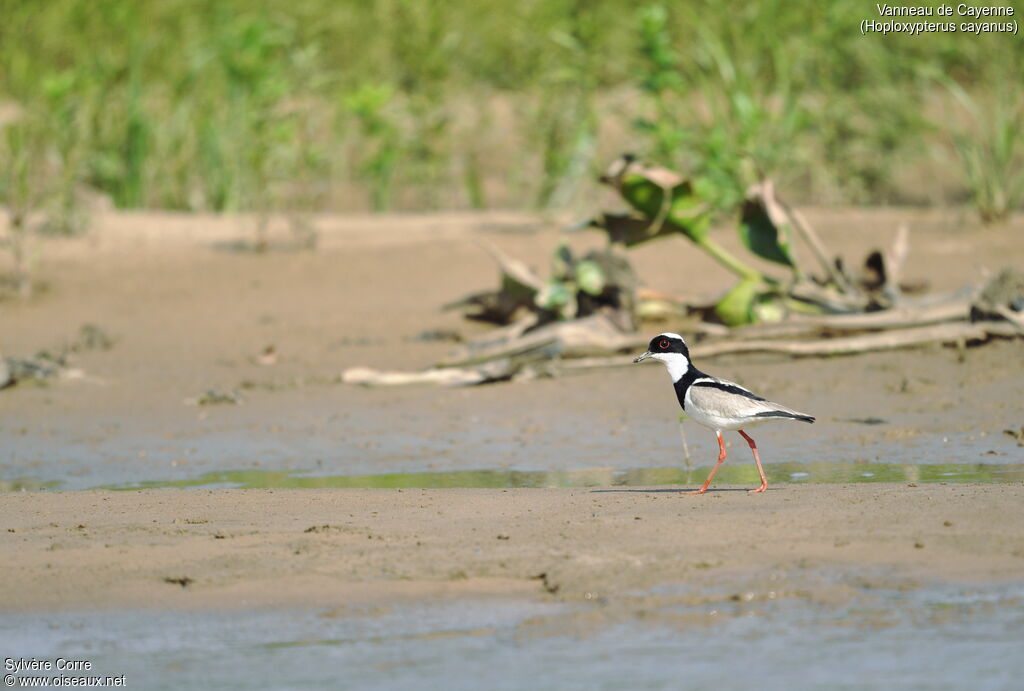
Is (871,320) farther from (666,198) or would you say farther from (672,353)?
(672,353)

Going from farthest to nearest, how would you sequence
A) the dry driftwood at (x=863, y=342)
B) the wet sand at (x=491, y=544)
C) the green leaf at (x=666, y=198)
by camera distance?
the green leaf at (x=666, y=198)
the dry driftwood at (x=863, y=342)
the wet sand at (x=491, y=544)

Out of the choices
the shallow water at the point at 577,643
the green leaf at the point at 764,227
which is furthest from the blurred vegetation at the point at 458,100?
the shallow water at the point at 577,643

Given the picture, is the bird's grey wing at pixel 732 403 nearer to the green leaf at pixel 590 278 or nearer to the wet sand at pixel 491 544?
the wet sand at pixel 491 544

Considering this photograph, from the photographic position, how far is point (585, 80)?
14.0 metres

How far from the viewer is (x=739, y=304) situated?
945cm

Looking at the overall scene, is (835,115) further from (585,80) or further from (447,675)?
(447,675)

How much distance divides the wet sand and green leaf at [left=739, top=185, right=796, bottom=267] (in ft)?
12.1

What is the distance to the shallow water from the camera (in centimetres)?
396

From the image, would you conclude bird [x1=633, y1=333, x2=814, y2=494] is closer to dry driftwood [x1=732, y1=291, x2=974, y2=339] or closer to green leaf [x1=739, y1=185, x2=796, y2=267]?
dry driftwood [x1=732, y1=291, x2=974, y2=339]

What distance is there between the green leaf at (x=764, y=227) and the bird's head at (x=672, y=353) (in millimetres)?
3210

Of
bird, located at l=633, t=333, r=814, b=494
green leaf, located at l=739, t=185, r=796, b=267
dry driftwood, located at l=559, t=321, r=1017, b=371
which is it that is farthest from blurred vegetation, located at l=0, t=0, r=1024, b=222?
bird, located at l=633, t=333, r=814, b=494

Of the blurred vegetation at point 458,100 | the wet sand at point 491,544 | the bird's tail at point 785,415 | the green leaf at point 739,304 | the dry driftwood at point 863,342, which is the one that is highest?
the blurred vegetation at point 458,100

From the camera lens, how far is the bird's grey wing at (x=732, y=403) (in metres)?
5.80

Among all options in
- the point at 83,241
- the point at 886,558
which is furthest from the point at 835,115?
the point at 886,558
